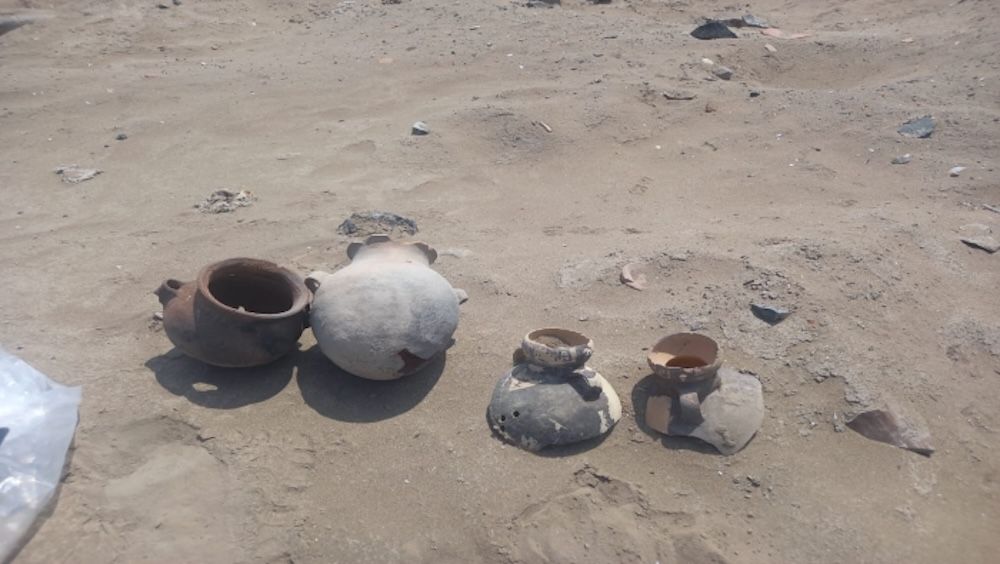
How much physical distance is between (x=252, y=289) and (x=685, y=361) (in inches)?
67.4

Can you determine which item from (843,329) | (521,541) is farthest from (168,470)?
(843,329)

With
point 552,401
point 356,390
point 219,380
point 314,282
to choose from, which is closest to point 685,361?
point 552,401

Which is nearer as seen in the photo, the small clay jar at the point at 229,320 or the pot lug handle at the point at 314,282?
the small clay jar at the point at 229,320

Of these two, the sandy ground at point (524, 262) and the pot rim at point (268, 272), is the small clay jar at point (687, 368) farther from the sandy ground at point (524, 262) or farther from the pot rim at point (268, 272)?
the pot rim at point (268, 272)

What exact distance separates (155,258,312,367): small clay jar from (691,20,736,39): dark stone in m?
4.66

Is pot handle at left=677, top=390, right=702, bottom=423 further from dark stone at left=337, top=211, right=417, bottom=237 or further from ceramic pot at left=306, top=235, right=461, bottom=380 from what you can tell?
dark stone at left=337, top=211, right=417, bottom=237

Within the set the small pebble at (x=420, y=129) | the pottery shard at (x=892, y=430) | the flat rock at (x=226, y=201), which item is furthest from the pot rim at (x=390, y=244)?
the small pebble at (x=420, y=129)

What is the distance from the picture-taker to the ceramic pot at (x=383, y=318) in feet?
8.84

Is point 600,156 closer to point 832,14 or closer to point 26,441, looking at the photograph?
point 26,441

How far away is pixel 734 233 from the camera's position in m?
3.83

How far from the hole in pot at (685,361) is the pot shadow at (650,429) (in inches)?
3.6

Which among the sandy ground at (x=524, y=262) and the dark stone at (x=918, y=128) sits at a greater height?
the dark stone at (x=918, y=128)

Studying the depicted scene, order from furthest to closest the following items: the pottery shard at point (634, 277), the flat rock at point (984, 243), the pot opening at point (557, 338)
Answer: the flat rock at point (984, 243) < the pottery shard at point (634, 277) < the pot opening at point (557, 338)

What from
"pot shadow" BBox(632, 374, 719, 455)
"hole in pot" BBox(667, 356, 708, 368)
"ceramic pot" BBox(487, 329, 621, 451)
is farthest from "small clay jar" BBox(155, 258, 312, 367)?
"hole in pot" BBox(667, 356, 708, 368)
